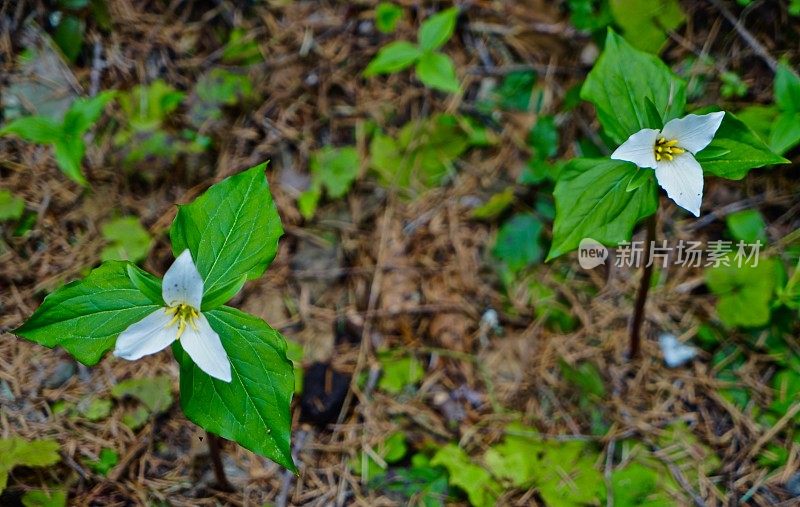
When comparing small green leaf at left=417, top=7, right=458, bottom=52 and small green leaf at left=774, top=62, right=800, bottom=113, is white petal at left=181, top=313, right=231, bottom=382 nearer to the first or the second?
small green leaf at left=417, top=7, right=458, bottom=52

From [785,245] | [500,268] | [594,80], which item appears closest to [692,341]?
[785,245]

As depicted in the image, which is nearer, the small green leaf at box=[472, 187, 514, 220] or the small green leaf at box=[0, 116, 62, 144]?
the small green leaf at box=[0, 116, 62, 144]

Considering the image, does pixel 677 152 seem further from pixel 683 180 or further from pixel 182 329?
pixel 182 329

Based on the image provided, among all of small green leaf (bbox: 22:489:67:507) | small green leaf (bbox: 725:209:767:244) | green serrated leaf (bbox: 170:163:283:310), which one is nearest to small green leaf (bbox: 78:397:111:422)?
small green leaf (bbox: 22:489:67:507)

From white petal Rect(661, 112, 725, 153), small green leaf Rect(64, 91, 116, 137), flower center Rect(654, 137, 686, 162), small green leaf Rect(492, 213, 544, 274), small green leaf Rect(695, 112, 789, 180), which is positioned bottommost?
small green leaf Rect(492, 213, 544, 274)

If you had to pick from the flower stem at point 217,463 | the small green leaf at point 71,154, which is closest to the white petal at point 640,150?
the flower stem at point 217,463

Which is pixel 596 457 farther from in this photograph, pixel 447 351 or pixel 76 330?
pixel 76 330
